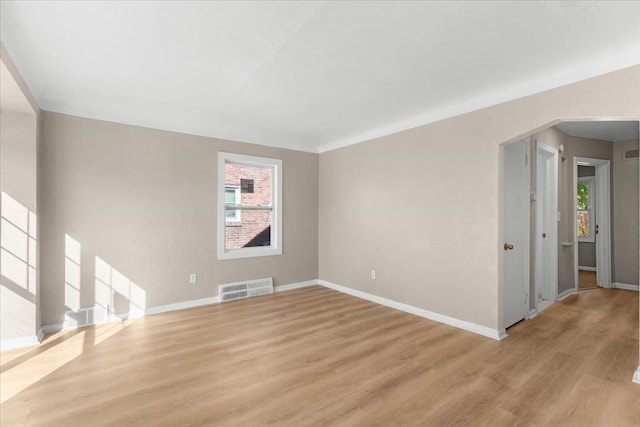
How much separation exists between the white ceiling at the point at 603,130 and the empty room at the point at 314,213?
69 millimetres

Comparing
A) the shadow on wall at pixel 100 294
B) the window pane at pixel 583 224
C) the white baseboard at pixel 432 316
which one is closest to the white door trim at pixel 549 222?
the white baseboard at pixel 432 316

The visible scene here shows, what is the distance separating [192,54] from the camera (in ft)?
7.97

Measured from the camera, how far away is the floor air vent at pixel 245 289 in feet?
14.7

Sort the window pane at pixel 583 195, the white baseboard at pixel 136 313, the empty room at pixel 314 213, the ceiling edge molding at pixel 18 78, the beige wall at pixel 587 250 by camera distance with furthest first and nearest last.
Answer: the window pane at pixel 583 195
the beige wall at pixel 587 250
the white baseboard at pixel 136 313
the ceiling edge molding at pixel 18 78
the empty room at pixel 314 213

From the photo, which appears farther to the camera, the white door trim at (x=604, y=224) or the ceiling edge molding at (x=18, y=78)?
the white door trim at (x=604, y=224)

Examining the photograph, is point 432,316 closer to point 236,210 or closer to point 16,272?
point 236,210

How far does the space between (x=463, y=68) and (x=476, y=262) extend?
202 cm

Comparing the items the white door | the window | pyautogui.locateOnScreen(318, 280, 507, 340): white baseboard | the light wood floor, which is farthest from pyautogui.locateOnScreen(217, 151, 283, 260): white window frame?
the window

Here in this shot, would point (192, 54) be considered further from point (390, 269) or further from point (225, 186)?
point (390, 269)

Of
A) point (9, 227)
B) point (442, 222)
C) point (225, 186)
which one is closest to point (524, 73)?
point (442, 222)

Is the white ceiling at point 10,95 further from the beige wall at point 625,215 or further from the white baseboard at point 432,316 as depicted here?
the beige wall at point 625,215

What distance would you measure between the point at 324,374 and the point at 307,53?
261 centimetres

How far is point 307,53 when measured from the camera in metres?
2.40

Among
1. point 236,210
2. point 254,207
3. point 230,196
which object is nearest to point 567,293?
point 254,207
